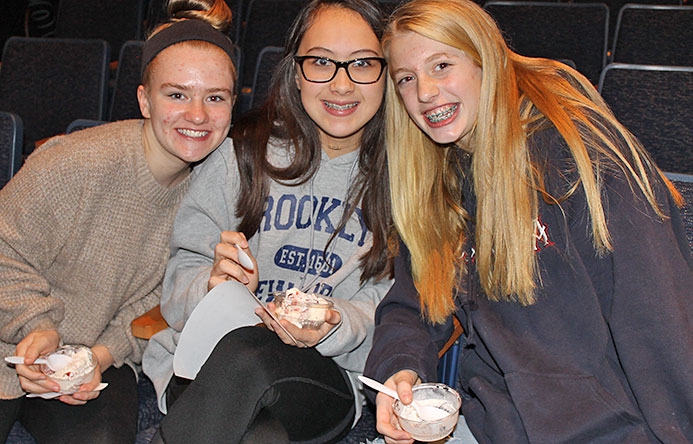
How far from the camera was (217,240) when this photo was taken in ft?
5.57

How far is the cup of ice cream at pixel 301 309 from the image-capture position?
139 centimetres

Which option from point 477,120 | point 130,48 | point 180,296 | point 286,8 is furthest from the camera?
point 286,8

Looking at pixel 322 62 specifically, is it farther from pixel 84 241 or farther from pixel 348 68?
pixel 84 241

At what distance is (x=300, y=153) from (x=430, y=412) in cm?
76

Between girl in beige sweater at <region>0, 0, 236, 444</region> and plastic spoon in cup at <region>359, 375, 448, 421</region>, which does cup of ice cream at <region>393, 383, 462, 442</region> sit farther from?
girl in beige sweater at <region>0, 0, 236, 444</region>

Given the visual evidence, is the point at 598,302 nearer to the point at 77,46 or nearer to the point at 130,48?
the point at 130,48

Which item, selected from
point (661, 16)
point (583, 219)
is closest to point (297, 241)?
point (583, 219)

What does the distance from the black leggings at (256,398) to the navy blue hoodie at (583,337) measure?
0.15 m

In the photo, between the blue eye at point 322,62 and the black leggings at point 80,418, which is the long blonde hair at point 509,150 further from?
the black leggings at point 80,418

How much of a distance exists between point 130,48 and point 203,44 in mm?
1485

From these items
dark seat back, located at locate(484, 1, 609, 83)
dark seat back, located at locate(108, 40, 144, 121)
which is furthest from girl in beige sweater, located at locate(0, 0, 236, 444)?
dark seat back, located at locate(484, 1, 609, 83)

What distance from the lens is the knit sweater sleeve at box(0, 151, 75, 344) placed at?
5.08 ft

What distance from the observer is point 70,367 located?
148 cm

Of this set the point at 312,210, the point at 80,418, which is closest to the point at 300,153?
the point at 312,210
